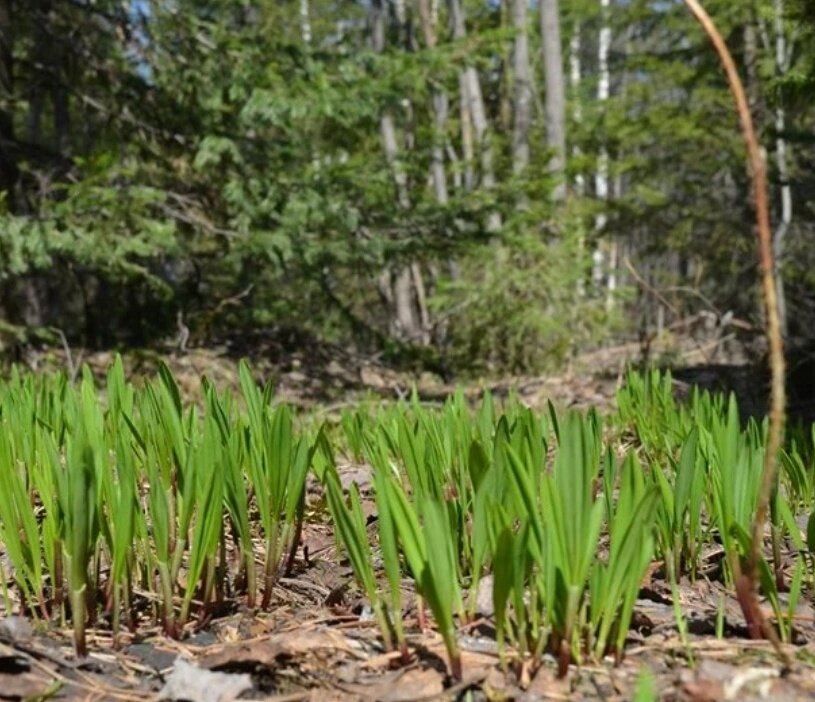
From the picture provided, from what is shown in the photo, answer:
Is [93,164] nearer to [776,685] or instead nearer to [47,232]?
[47,232]

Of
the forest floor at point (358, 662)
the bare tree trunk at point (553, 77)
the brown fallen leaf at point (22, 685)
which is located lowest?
the forest floor at point (358, 662)

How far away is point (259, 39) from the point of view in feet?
24.3

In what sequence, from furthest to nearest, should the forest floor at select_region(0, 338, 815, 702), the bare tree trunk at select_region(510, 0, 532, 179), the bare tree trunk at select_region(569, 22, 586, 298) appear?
the bare tree trunk at select_region(510, 0, 532, 179), the bare tree trunk at select_region(569, 22, 586, 298), the forest floor at select_region(0, 338, 815, 702)

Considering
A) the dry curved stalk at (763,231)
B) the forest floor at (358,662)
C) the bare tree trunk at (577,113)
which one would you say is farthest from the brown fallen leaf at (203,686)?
the bare tree trunk at (577,113)

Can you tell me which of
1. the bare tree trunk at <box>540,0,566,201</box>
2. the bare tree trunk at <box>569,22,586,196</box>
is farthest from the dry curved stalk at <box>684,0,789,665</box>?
the bare tree trunk at <box>569,22,586,196</box>

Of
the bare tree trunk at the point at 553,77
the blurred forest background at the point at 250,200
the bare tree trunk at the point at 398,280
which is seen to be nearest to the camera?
the blurred forest background at the point at 250,200

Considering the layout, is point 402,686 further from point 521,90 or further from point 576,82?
point 576,82

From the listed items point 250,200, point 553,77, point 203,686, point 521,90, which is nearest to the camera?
point 203,686

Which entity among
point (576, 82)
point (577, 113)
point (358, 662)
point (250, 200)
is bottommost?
point (358, 662)

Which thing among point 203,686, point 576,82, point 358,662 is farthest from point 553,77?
point 576,82

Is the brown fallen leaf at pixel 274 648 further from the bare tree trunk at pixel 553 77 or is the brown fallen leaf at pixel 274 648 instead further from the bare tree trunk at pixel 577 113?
the bare tree trunk at pixel 553 77

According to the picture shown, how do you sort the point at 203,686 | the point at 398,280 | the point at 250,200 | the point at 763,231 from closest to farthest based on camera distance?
1. the point at 763,231
2. the point at 203,686
3. the point at 250,200
4. the point at 398,280

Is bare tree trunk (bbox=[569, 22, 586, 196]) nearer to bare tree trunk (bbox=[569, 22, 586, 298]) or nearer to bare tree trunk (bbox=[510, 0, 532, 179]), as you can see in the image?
bare tree trunk (bbox=[569, 22, 586, 298])

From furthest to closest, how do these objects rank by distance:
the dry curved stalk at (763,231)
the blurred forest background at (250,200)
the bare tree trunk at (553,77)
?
the bare tree trunk at (553,77) → the blurred forest background at (250,200) → the dry curved stalk at (763,231)
